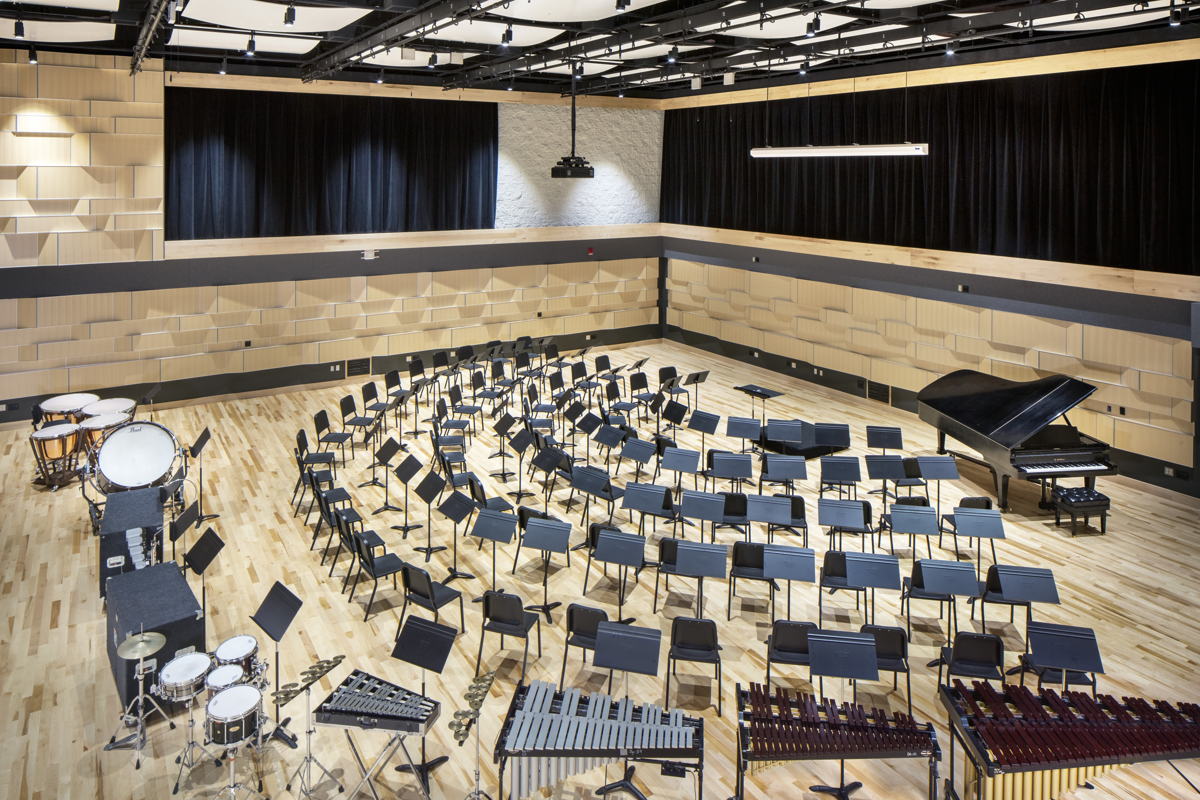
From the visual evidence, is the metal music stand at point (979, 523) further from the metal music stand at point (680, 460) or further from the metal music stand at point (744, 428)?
the metal music stand at point (744, 428)

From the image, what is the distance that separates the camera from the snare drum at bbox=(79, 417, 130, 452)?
11250mm

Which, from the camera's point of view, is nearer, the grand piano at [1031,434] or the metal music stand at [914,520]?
the metal music stand at [914,520]

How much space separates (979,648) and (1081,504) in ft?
15.1

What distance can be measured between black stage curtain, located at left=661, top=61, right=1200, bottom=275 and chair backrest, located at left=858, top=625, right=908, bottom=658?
7298mm

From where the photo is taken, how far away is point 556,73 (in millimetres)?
16812

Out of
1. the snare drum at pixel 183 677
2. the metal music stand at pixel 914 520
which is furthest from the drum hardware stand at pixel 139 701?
the metal music stand at pixel 914 520

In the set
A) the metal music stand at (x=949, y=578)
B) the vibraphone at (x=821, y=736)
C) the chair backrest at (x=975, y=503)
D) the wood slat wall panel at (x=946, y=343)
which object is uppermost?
the wood slat wall panel at (x=946, y=343)

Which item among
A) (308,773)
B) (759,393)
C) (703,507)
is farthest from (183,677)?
(759,393)

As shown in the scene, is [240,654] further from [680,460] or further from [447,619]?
[680,460]

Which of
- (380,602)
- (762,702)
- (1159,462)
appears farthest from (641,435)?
(762,702)

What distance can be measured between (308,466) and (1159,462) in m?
10.7

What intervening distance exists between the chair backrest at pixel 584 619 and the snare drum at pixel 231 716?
2.31 m

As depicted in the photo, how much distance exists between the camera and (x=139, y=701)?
6414 millimetres

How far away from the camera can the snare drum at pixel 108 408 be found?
11820 mm
